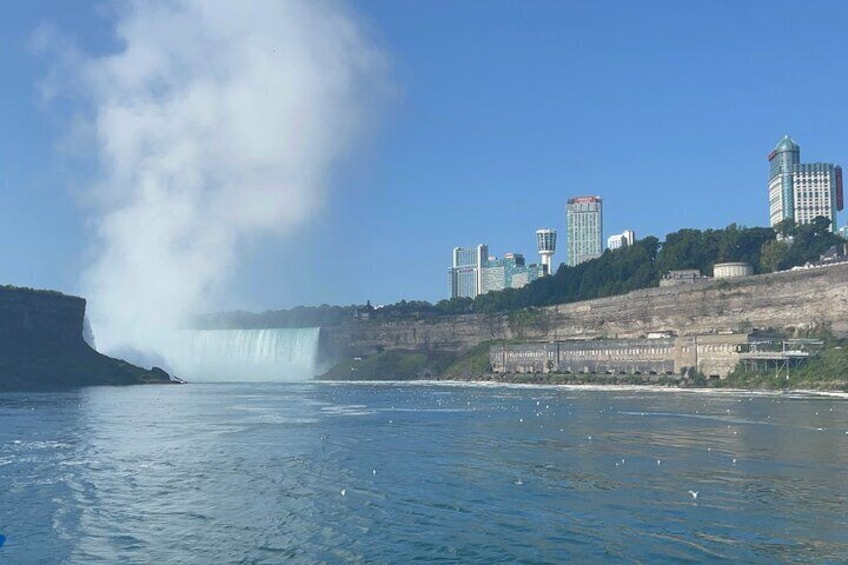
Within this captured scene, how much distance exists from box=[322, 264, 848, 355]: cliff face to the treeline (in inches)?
217

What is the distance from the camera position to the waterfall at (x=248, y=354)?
453ft

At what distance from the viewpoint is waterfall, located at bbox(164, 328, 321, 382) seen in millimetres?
137988

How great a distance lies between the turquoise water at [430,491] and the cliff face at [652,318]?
1653 inches

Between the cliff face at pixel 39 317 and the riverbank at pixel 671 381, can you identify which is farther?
the cliff face at pixel 39 317

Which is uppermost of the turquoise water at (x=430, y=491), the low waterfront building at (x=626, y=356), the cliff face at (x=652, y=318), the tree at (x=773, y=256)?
the tree at (x=773, y=256)

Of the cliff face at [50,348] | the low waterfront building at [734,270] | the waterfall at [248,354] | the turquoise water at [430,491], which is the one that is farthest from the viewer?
the waterfall at [248,354]

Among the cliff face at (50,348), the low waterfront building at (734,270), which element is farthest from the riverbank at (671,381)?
the cliff face at (50,348)

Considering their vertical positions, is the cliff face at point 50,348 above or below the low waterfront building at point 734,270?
below

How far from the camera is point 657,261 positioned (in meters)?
125

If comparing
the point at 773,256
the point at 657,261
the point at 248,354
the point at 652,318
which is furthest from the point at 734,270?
the point at 248,354

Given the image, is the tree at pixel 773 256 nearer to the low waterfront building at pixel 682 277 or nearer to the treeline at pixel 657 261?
the treeline at pixel 657 261

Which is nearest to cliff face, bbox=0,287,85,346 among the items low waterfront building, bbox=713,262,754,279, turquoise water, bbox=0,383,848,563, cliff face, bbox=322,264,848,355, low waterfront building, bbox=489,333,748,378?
cliff face, bbox=322,264,848,355

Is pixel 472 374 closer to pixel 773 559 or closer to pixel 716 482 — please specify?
pixel 716 482

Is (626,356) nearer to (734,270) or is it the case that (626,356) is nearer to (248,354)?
(734,270)
